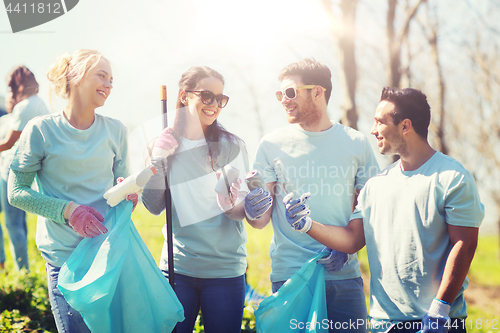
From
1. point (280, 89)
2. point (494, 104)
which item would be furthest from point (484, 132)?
point (280, 89)

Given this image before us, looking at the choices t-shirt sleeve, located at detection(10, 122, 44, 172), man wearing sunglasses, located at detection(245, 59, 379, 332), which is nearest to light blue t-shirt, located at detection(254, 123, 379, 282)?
man wearing sunglasses, located at detection(245, 59, 379, 332)

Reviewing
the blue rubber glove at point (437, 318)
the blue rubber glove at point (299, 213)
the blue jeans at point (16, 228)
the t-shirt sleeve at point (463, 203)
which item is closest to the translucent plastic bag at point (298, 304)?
the blue rubber glove at point (299, 213)

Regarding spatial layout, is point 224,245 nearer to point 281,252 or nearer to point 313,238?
point 281,252

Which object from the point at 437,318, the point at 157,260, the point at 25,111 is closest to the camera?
the point at 437,318

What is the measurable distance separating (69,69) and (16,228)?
2.19 metres

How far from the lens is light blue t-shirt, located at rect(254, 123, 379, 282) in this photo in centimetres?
234

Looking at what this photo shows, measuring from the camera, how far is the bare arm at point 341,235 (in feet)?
7.20

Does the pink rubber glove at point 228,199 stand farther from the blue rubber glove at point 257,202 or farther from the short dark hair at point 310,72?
the short dark hair at point 310,72

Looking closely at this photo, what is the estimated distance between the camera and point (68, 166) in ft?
6.93

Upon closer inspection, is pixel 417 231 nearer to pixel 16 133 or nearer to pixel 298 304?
pixel 298 304

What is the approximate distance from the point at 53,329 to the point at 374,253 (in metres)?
2.79

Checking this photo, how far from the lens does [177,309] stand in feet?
6.62

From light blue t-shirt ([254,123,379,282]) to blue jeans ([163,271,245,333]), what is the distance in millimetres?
291

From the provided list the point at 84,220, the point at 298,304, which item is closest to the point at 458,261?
the point at 298,304
